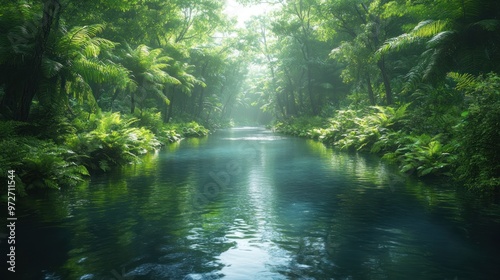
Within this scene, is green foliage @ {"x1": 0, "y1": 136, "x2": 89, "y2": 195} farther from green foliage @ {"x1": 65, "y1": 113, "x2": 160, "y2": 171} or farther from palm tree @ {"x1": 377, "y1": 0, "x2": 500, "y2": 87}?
palm tree @ {"x1": 377, "y1": 0, "x2": 500, "y2": 87}

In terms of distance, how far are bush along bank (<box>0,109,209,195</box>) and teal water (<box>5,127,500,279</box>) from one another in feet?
1.97

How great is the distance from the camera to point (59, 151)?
27.1 ft

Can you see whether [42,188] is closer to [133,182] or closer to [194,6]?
[133,182]

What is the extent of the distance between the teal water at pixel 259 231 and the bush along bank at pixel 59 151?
0.60m

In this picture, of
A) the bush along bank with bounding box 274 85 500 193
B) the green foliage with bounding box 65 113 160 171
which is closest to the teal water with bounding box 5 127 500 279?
the bush along bank with bounding box 274 85 500 193

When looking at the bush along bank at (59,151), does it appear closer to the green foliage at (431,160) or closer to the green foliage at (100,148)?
the green foliage at (100,148)

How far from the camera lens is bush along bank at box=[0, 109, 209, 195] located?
7344 millimetres

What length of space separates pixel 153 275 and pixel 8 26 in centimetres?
1143

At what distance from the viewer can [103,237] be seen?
4.90 meters

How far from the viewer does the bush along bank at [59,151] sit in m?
7.34

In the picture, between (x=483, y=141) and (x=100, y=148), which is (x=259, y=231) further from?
(x=100, y=148)

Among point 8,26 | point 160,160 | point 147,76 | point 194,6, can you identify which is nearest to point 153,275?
point 160,160

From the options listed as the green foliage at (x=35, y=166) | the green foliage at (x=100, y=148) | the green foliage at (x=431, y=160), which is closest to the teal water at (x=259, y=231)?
the green foliage at (x=35, y=166)

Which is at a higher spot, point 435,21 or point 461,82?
point 435,21
